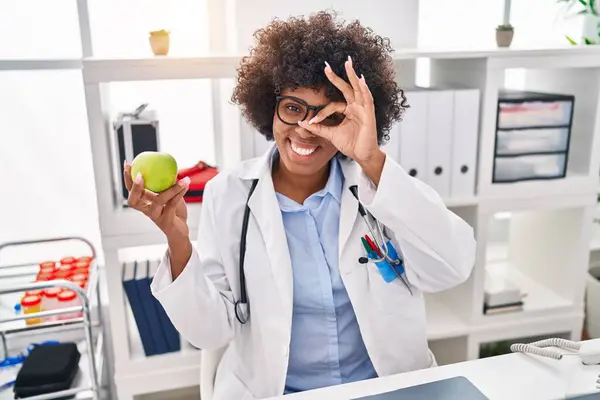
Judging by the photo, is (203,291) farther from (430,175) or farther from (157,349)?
(430,175)

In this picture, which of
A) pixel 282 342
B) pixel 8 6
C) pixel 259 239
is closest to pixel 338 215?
pixel 259 239

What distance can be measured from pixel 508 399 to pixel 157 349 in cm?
122

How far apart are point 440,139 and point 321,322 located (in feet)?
2.75

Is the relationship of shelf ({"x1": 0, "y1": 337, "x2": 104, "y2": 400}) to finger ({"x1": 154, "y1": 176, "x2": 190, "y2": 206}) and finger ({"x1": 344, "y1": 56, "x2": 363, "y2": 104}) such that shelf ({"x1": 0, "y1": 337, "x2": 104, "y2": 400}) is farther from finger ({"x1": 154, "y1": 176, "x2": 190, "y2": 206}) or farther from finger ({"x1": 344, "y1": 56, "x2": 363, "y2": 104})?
finger ({"x1": 344, "y1": 56, "x2": 363, "y2": 104})

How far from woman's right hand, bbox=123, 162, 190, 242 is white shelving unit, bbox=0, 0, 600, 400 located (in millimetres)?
591

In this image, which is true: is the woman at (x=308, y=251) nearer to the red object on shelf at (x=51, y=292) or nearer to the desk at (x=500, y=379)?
the desk at (x=500, y=379)

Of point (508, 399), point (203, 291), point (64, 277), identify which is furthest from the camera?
point (64, 277)

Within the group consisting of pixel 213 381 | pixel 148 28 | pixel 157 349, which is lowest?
pixel 157 349

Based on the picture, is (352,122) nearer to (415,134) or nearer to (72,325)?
(415,134)

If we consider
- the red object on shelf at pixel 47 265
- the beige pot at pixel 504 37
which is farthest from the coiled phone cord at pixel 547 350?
the red object on shelf at pixel 47 265

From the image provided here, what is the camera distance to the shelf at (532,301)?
2.08 m

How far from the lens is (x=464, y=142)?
6.19ft

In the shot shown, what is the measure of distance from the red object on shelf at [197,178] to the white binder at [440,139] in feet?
2.38

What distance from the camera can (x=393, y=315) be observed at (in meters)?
1.33
